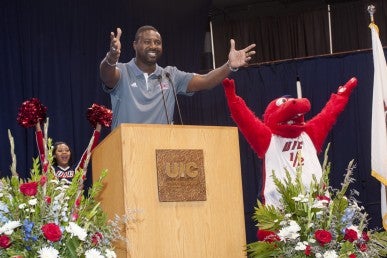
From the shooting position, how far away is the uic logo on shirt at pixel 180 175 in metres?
2.63

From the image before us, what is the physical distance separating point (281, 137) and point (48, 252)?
235cm

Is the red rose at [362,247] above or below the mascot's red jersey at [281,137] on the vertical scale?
below

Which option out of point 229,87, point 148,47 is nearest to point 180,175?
point 148,47

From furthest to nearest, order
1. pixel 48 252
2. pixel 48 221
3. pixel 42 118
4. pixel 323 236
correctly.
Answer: pixel 42 118
pixel 323 236
pixel 48 221
pixel 48 252

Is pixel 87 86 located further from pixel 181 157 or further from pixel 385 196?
→ pixel 181 157

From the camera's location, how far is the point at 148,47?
11.5 ft

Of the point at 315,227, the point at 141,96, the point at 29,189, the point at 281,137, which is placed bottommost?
the point at 315,227

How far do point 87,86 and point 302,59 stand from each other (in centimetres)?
215

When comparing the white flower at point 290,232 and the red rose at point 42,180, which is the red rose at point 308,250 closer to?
the white flower at point 290,232

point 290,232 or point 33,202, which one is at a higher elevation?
point 33,202

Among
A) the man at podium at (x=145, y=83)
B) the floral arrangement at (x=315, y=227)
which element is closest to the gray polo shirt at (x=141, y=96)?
the man at podium at (x=145, y=83)

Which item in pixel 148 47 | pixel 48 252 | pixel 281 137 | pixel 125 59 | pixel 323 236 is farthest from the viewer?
pixel 125 59

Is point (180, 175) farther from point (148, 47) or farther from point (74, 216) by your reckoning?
point (148, 47)

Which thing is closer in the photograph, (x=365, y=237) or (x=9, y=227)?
(x=9, y=227)
